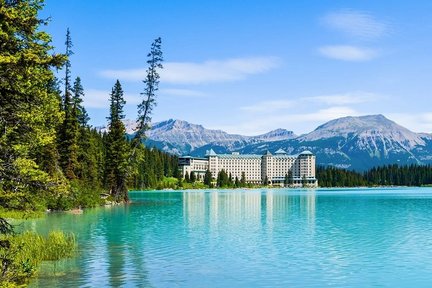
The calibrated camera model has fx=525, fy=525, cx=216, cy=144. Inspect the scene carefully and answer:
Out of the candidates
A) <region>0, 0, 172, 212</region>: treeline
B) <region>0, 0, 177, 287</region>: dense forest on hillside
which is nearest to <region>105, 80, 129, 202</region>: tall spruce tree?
<region>0, 0, 172, 212</region>: treeline

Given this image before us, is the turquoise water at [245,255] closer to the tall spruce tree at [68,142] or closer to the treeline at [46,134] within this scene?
the treeline at [46,134]

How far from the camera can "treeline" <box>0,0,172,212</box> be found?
16.5 metres

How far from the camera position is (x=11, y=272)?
16.2 metres

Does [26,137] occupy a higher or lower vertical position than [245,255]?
higher

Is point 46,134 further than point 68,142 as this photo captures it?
No

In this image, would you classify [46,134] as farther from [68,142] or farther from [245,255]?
[68,142]

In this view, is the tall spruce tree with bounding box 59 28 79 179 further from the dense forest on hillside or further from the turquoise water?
the turquoise water

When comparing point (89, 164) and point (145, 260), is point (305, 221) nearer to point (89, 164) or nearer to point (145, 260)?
point (145, 260)

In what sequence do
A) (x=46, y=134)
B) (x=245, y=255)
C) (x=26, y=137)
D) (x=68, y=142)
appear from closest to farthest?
(x=26, y=137), (x=46, y=134), (x=245, y=255), (x=68, y=142)

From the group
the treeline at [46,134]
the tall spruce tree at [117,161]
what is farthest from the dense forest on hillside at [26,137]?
the tall spruce tree at [117,161]

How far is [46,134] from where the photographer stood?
25906 millimetres

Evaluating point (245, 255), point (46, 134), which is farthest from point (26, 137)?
point (245, 255)

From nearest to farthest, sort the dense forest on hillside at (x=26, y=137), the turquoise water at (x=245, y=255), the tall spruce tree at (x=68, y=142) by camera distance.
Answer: the dense forest on hillside at (x=26, y=137)
the turquoise water at (x=245, y=255)
the tall spruce tree at (x=68, y=142)

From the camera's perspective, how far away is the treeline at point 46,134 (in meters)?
16.5
